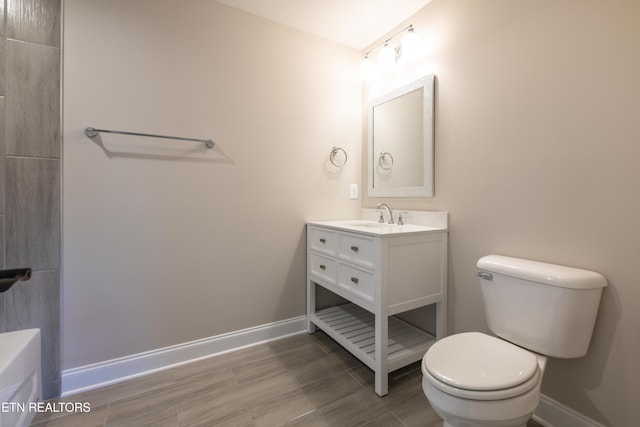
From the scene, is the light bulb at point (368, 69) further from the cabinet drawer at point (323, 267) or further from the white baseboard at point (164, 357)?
the white baseboard at point (164, 357)

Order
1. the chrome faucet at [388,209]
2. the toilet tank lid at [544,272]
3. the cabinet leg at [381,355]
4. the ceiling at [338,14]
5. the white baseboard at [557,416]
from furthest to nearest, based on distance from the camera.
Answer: the chrome faucet at [388,209], the ceiling at [338,14], the cabinet leg at [381,355], the white baseboard at [557,416], the toilet tank lid at [544,272]

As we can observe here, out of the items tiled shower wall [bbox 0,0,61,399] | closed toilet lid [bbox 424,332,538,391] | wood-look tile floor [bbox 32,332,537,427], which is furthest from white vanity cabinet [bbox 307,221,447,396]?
tiled shower wall [bbox 0,0,61,399]

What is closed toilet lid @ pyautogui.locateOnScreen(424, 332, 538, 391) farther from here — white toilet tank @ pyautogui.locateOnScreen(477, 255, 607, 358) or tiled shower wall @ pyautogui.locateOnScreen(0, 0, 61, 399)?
tiled shower wall @ pyautogui.locateOnScreen(0, 0, 61, 399)

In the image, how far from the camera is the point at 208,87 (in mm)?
1723

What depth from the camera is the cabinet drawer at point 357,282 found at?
1.48 metres

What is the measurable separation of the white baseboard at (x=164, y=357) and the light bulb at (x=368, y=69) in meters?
1.94

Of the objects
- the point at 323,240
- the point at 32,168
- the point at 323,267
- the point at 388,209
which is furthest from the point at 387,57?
the point at 32,168

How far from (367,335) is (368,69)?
6.25 feet

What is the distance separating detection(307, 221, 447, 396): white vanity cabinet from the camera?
56.1 inches

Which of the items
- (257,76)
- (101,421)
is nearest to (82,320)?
(101,421)

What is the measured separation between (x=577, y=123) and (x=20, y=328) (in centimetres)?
271

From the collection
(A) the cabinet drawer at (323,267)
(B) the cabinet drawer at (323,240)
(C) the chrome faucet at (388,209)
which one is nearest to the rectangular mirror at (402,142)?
(C) the chrome faucet at (388,209)

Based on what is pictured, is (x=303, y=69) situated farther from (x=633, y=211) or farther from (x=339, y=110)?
(x=633, y=211)

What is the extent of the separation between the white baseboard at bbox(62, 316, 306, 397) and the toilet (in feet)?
4.06
